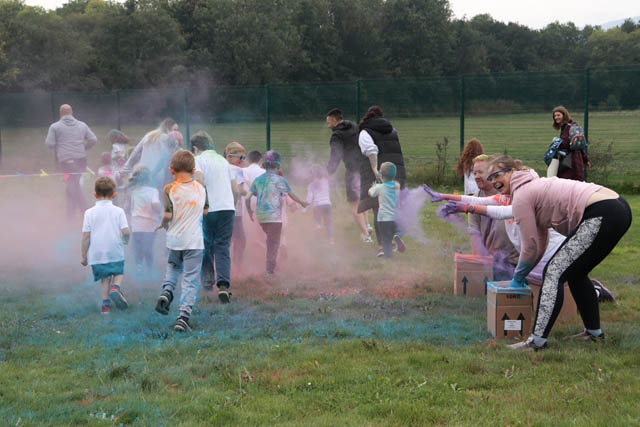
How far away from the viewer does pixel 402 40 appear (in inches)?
2511

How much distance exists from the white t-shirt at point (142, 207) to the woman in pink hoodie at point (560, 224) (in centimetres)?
468

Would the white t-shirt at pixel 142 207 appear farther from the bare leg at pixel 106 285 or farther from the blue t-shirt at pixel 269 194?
the bare leg at pixel 106 285

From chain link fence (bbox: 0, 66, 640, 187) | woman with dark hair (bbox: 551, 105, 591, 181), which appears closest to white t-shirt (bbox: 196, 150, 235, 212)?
woman with dark hair (bbox: 551, 105, 591, 181)

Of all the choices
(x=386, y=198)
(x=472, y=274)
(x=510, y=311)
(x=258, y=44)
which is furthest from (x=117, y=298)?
(x=258, y=44)

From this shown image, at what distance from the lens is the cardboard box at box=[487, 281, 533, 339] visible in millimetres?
5863

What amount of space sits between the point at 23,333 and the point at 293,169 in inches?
486

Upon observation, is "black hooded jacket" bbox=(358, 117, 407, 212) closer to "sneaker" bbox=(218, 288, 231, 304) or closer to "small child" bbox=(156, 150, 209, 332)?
"sneaker" bbox=(218, 288, 231, 304)

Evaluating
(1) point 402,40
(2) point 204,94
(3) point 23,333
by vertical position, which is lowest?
(3) point 23,333

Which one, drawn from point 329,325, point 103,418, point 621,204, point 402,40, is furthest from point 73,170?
point 402,40

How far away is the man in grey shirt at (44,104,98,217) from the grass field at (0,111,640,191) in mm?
7331

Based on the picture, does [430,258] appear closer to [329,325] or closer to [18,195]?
[329,325]

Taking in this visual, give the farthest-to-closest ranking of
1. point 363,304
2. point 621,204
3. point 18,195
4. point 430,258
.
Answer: point 18,195 → point 430,258 → point 363,304 → point 621,204

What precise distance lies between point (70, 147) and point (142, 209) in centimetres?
501

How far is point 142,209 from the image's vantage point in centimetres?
872
